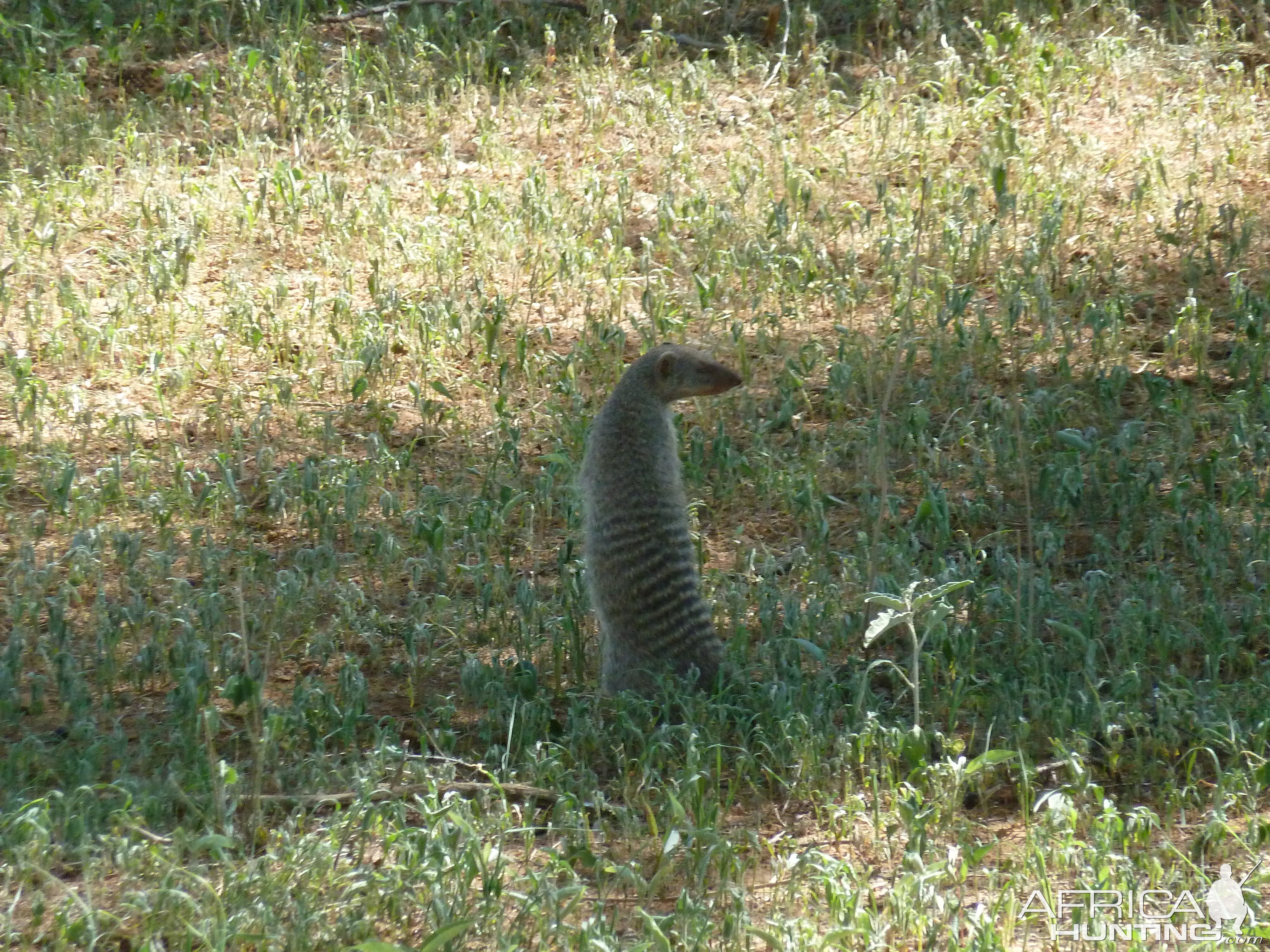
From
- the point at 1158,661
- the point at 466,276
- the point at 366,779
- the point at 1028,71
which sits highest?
the point at 1028,71

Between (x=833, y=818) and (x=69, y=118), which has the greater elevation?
(x=69, y=118)

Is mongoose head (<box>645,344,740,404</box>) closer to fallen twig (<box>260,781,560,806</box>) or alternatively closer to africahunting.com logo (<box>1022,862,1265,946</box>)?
fallen twig (<box>260,781,560,806</box>)

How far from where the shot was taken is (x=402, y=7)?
10836 mm

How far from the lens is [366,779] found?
148 inches

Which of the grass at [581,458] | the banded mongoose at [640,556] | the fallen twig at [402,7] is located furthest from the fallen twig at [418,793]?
the fallen twig at [402,7]

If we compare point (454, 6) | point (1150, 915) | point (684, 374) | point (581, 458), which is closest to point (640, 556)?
point (684, 374)

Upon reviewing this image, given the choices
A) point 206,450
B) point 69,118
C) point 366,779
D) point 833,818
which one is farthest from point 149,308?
point 833,818

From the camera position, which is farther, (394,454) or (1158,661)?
(394,454)

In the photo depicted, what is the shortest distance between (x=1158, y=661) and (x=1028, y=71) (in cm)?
574

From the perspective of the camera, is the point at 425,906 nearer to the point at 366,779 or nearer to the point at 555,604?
the point at 366,779

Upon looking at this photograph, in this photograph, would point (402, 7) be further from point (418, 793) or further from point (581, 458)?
point (418, 793)

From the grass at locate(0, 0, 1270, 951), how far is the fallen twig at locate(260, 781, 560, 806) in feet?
0.08

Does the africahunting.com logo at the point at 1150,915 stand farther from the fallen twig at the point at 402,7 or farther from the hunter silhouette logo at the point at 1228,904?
the fallen twig at the point at 402,7

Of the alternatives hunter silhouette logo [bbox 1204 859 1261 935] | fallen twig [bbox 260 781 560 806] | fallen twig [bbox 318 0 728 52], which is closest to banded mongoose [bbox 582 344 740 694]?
fallen twig [bbox 260 781 560 806]
